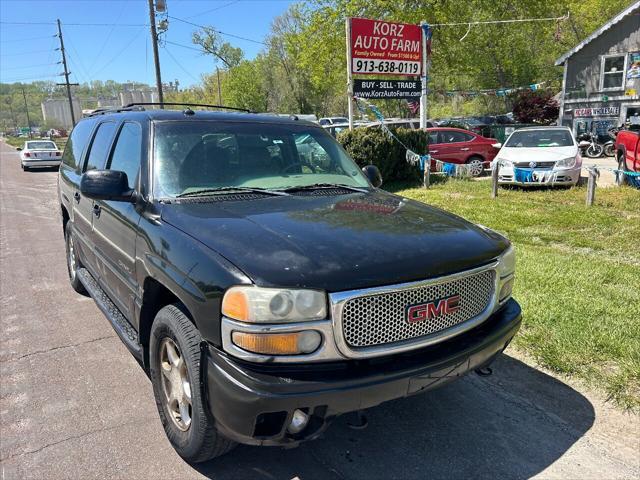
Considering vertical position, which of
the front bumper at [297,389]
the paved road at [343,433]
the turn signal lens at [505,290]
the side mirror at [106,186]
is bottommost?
the paved road at [343,433]

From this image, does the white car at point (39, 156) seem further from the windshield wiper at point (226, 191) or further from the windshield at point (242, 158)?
the windshield wiper at point (226, 191)

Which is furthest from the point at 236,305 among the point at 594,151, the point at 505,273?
the point at 594,151

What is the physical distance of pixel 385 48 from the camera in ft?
43.0

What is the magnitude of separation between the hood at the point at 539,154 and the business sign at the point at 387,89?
3345 millimetres

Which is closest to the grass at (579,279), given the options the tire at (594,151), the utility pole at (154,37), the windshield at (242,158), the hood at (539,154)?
the hood at (539,154)

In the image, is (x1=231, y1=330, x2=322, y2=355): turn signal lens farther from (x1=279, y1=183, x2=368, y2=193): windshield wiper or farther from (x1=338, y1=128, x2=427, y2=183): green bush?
(x1=338, y1=128, x2=427, y2=183): green bush

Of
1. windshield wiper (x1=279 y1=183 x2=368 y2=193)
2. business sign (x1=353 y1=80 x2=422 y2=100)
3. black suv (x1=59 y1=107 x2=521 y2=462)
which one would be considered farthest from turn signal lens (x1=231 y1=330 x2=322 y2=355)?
business sign (x1=353 y1=80 x2=422 y2=100)

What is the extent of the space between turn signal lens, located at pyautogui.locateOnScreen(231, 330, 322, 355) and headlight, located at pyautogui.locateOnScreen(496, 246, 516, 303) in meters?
1.22

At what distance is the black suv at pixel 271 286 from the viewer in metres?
2.17

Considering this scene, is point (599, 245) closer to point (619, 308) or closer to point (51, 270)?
point (619, 308)

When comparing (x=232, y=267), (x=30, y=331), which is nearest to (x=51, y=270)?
(x=30, y=331)

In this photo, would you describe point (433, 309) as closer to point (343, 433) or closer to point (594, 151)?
point (343, 433)

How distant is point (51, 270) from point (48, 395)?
3565mm

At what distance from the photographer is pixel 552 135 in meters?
12.6
